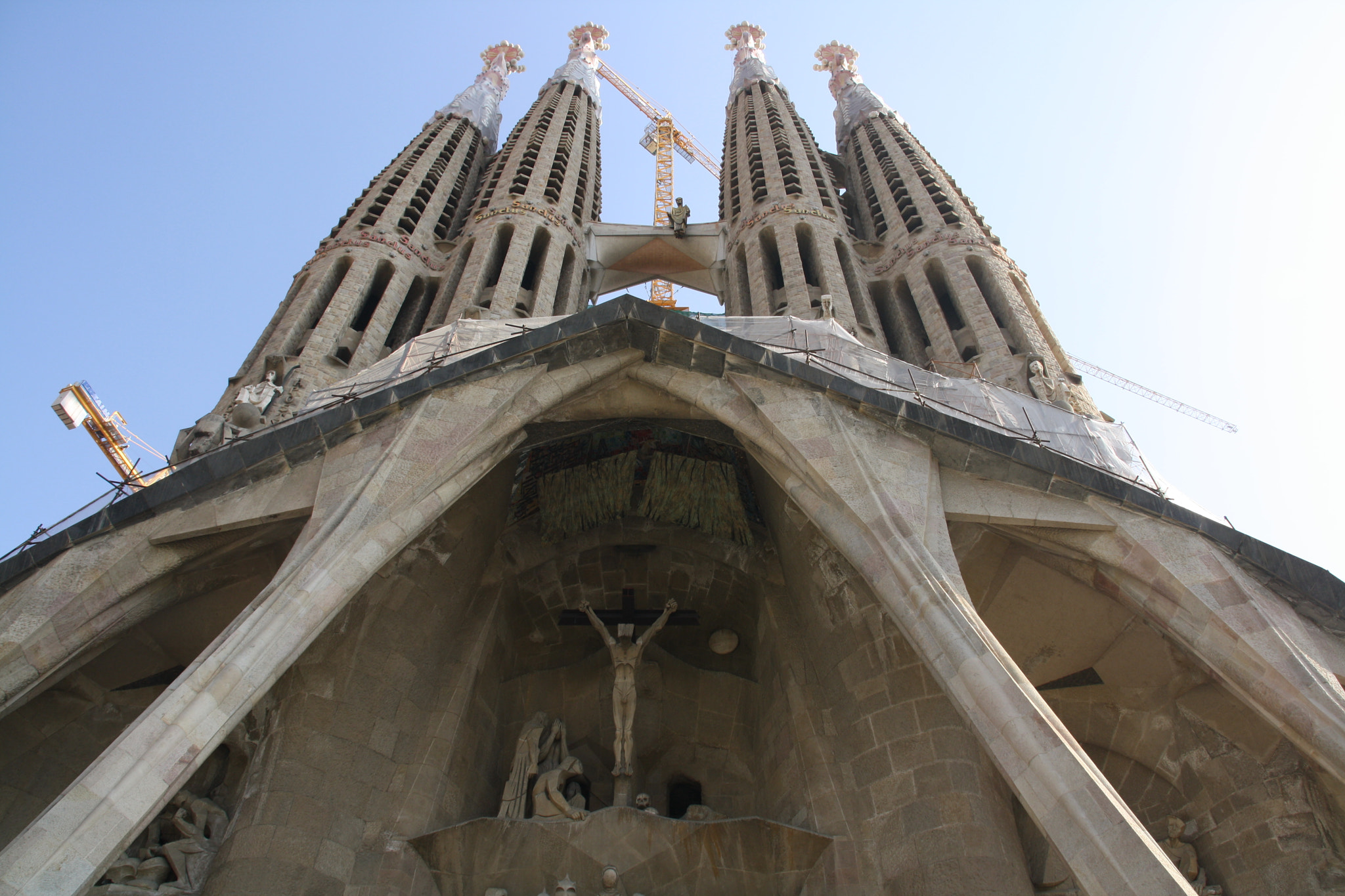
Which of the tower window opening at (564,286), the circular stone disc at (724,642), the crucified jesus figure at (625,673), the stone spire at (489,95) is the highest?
the stone spire at (489,95)

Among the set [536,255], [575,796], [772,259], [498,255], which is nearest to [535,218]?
A: [536,255]

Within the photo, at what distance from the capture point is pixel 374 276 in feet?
64.8

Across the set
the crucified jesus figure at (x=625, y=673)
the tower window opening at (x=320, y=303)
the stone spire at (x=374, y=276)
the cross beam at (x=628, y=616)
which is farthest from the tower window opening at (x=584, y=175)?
the crucified jesus figure at (x=625, y=673)

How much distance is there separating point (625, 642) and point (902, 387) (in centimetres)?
377

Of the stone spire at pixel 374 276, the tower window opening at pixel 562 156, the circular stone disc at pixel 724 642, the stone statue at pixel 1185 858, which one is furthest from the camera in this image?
the tower window opening at pixel 562 156

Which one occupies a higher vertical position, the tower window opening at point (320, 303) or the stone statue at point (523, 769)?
the tower window opening at point (320, 303)

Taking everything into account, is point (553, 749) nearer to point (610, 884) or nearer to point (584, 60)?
point (610, 884)

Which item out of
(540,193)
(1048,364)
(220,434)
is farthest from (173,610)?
(540,193)

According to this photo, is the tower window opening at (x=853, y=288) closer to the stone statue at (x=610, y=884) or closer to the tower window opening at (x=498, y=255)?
the tower window opening at (x=498, y=255)

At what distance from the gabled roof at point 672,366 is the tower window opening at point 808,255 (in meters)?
10.3

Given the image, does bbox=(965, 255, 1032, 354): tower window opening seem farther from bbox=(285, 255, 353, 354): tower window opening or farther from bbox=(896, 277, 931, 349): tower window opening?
bbox=(285, 255, 353, 354): tower window opening

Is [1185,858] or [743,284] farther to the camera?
[743,284]

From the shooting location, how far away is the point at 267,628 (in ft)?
23.7

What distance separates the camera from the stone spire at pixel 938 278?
53.9 feet
